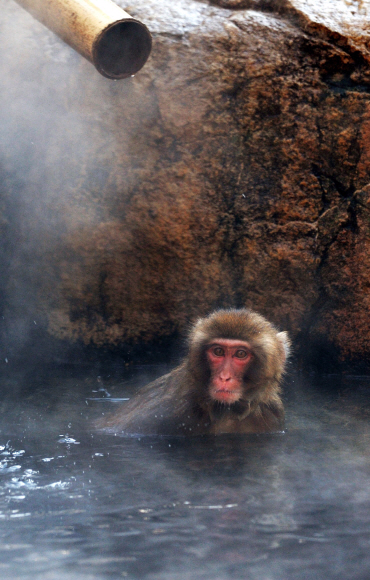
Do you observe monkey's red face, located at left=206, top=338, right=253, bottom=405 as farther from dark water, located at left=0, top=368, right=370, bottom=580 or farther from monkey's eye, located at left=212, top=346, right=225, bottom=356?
dark water, located at left=0, top=368, right=370, bottom=580

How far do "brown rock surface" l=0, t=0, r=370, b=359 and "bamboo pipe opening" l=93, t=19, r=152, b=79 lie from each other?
1.20m

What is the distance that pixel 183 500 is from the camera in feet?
8.13

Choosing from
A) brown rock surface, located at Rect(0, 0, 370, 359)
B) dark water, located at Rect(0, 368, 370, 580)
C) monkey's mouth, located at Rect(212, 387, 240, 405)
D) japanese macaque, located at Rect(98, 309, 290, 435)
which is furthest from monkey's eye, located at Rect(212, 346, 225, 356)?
brown rock surface, located at Rect(0, 0, 370, 359)

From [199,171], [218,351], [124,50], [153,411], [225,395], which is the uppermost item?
[124,50]

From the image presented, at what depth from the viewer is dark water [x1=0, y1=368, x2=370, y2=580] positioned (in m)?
1.89

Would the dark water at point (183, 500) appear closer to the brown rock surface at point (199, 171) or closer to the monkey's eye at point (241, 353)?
the monkey's eye at point (241, 353)

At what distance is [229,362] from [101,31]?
5.96 feet

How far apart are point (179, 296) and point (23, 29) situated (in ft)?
7.47

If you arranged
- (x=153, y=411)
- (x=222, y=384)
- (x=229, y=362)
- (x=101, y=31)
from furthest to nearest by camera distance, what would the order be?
(x=153, y=411) → (x=229, y=362) → (x=222, y=384) → (x=101, y=31)

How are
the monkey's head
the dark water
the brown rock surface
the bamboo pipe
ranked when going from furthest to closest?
1. the brown rock surface
2. the monkey's head
3. the bamboo pipe
4. the dark water

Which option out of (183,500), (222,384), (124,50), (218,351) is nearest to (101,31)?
(124,50)

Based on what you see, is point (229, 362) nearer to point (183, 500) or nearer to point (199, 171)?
point (183, 500)

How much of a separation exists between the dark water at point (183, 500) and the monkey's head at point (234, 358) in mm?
260

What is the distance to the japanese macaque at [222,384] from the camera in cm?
357
